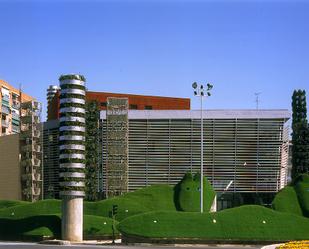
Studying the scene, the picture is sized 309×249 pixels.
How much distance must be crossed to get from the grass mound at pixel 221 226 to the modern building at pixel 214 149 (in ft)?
102

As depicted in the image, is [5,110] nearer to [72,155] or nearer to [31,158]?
[31,158]

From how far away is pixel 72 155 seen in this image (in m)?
Answer: 57.2

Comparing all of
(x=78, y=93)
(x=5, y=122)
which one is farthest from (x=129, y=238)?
(x=5, y=122)

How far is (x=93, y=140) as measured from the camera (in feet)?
268

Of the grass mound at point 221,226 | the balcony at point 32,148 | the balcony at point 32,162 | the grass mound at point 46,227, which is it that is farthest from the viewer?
the balcony at point 32,162

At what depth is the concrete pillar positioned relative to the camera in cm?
5622

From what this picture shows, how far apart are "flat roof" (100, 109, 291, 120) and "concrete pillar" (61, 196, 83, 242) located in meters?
32.5

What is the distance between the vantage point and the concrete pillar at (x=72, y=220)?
56219mm

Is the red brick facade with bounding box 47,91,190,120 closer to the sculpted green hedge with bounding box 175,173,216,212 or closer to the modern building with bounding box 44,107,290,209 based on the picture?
the modern building with bounding box 44,107,290,209

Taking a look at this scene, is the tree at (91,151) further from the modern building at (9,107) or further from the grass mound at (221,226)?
the modern building at (9,107)

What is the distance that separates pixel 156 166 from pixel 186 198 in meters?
25.5

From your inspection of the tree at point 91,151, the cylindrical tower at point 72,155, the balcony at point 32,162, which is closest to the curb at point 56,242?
the cylindrical tower at point 72,155

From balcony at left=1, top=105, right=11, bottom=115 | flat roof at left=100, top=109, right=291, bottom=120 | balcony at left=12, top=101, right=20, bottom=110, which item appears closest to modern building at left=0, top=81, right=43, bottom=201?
flat roof at left=100, top=109, right=291, bottom=120

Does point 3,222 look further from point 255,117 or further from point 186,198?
point 255,117
